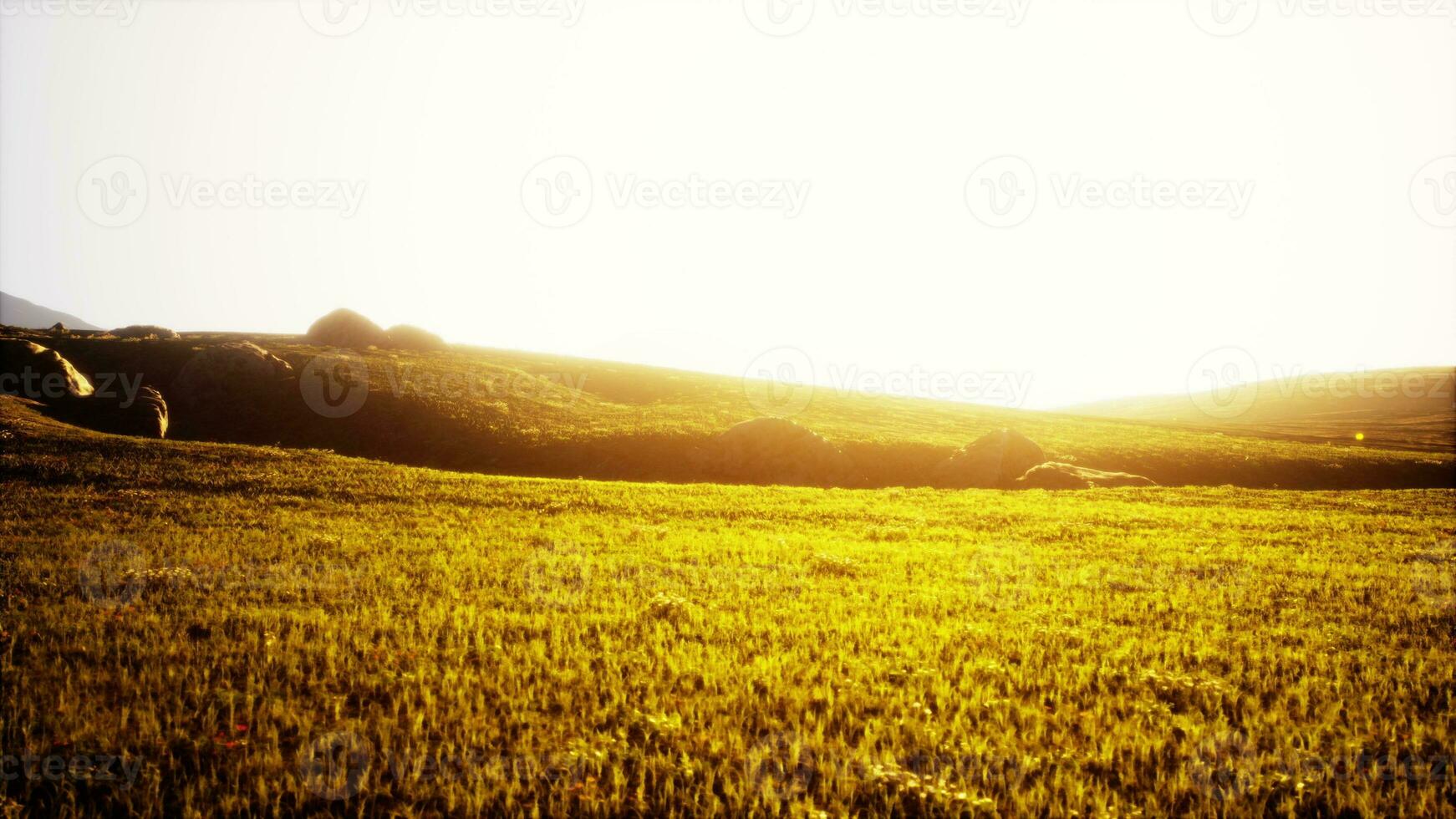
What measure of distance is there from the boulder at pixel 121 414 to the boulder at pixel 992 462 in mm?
54351

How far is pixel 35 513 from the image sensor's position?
680 inches

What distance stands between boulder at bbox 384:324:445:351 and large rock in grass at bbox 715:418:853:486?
58227 millimetres

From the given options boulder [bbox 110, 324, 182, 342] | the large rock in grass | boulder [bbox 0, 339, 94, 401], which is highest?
boulder [bbox 110, 324, 182, 342]

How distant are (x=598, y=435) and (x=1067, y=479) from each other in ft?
113

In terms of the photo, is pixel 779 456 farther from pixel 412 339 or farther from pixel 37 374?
pixel 412 339

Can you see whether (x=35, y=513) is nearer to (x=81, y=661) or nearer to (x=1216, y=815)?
(x=81, y=661)

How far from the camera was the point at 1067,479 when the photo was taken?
132 ft

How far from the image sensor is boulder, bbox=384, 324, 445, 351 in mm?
84812

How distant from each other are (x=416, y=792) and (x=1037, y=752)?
20.3ft

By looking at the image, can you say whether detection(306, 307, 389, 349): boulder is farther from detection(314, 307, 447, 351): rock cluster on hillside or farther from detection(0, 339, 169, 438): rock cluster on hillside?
detection(0, 339, 169, 438): rock cluster on hillside

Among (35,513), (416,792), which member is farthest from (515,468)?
(416,792)

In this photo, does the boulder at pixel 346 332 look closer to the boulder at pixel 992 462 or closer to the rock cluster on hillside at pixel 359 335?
the rock cluster on hillside at pixel 359 335

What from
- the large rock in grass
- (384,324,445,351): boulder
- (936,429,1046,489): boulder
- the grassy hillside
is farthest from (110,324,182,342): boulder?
(936,429,1046,489): boulder

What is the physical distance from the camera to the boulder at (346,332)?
262 ft
